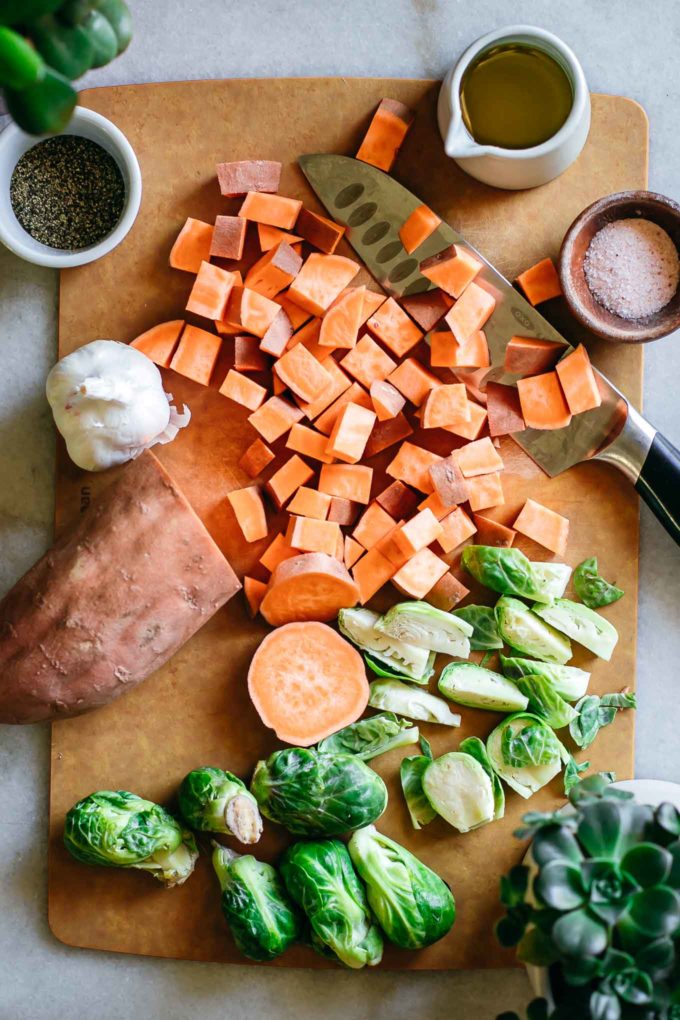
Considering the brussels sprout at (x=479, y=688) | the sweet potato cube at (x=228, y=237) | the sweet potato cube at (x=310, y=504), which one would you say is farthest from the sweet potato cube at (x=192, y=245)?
the brussels sprout at (x=479, y=688)

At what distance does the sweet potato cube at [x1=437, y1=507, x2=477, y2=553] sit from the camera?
102 inches

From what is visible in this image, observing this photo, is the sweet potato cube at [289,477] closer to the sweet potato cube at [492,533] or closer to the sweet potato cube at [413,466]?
the sweet potato cube at [413,466]

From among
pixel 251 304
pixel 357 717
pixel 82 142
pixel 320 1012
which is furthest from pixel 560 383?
pixel 320 1012

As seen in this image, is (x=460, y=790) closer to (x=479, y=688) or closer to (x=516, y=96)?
(x=479, y=688)

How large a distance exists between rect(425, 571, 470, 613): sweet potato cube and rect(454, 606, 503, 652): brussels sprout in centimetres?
4

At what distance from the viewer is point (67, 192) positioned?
8.32ft

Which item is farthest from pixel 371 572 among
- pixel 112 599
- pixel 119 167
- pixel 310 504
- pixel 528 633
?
pixel 119 167

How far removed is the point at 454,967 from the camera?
2.61 meters

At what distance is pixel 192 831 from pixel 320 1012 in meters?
0.63

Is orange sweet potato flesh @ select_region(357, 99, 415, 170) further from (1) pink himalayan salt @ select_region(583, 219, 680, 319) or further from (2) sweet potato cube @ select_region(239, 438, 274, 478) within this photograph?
(2) sweet potato cube @ select_region(239, 438, 274, 478)

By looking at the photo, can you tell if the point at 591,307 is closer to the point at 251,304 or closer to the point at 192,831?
the point at 251,304

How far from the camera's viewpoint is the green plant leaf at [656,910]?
173 centimetres

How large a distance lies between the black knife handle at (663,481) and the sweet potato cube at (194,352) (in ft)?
4.03

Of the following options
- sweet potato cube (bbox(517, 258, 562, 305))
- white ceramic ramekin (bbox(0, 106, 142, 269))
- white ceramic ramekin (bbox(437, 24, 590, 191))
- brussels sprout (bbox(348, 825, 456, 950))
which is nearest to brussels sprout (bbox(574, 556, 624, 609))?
sweet potato cube (bbox(517, 258, 562, 305))
